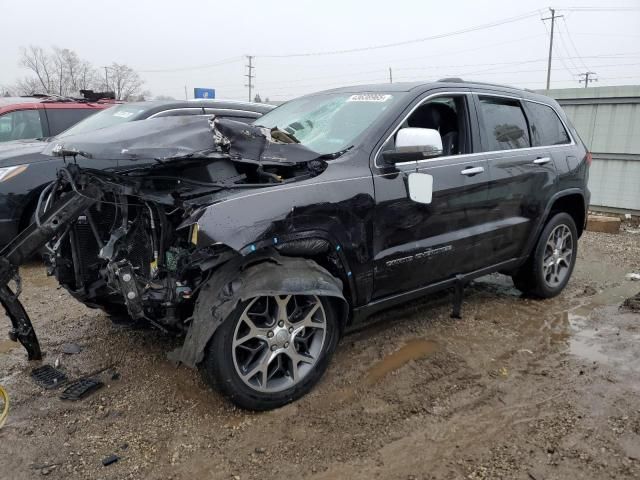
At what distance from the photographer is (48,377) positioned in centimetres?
339

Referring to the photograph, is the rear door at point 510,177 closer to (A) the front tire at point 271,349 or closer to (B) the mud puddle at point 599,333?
(B) the mud puddle at point 599,333

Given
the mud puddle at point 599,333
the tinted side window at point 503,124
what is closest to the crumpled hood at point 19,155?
the tinted side window at point 503,124

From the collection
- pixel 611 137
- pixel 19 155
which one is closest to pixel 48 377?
pixel 19 155

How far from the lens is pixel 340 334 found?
11.1ft

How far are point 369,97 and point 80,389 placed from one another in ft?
8.98

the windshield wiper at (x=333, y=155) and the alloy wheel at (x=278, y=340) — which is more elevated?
the windshield wiper at (x=333, y=155)

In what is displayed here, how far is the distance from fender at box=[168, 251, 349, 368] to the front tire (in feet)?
0.24

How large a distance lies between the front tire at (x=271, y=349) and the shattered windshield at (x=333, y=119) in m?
1.06

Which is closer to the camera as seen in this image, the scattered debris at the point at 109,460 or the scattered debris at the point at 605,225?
the scattered debris at the point at 109,460

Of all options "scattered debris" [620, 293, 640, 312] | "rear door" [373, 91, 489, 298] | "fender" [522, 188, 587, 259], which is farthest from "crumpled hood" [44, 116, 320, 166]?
"scattered debris" [620, 293, 640, 312]

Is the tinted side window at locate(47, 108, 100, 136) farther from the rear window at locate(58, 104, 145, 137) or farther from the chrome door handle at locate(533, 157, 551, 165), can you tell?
the chrome door handle at locate(533, 157, 551, 165)

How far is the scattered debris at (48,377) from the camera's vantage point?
329 cm

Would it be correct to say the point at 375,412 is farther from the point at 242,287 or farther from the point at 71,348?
the point at 71,348

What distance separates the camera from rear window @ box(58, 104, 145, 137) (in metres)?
6.15
